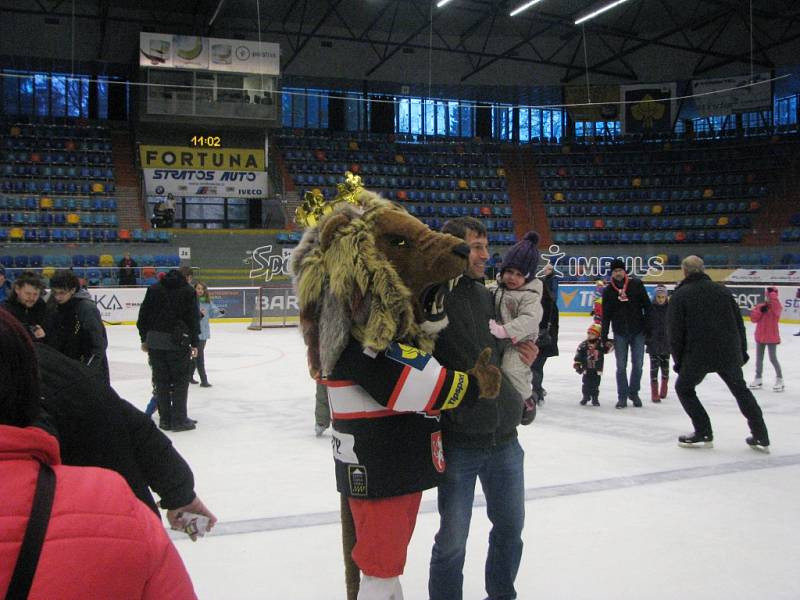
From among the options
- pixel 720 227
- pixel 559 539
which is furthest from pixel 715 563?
pixel 720 227

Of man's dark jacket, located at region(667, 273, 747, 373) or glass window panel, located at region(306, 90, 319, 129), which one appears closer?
man's dark jacket, located at region(667, 273, 747, 373)

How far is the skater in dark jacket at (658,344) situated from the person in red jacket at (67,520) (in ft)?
24.0

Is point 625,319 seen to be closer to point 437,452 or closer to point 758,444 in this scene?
point 758,444

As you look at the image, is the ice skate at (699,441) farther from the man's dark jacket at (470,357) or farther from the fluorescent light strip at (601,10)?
the fluorescent light strip at (601,10)

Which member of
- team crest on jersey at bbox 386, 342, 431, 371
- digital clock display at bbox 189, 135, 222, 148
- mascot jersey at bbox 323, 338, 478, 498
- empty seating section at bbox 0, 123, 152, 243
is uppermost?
digital clock display at bbox 189, 135, 222, 148

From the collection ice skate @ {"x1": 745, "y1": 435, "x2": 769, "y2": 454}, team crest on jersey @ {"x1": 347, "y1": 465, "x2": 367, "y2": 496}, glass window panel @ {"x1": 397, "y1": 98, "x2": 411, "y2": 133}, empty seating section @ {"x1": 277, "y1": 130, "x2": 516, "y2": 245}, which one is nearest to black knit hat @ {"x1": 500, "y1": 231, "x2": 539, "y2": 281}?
team crest on jersey @ {"x1": 347, "y1": 465, "x2": 367, "y2": 496}

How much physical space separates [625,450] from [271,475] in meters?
2.72

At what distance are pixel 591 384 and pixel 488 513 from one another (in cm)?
530

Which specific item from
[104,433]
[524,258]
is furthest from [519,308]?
[104,433]

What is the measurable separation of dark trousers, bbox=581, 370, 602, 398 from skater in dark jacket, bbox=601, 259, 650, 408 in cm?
23

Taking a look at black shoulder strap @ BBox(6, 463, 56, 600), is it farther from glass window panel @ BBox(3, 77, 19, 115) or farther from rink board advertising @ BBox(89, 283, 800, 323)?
glass window panel @ BBox(3, 77, 19, 115)

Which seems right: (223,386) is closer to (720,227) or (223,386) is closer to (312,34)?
(312,34)

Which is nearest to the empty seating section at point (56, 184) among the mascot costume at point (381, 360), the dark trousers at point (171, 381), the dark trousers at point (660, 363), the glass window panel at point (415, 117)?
the glass window panel at point (415, 117)

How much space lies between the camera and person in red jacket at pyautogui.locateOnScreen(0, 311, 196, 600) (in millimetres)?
867
